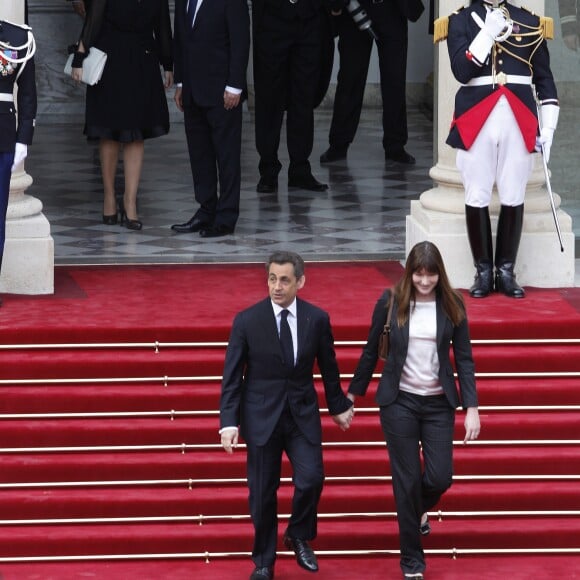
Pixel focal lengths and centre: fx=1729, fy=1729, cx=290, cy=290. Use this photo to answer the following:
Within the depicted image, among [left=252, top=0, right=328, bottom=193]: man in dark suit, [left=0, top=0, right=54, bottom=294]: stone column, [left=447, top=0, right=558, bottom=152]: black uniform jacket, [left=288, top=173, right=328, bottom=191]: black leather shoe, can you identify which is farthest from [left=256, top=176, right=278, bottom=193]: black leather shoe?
[left=447, top=0, right=558, bottom=152]: black uniform jacket

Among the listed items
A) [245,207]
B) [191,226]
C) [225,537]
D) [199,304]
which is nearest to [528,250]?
[199,304]

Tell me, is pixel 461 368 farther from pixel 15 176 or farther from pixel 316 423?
pixel 15 176

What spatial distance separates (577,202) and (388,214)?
161 centimetres

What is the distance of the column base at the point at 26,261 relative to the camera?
923 cm

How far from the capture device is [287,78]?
41.5 ft

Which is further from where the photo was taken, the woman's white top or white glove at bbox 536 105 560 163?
white glove at bbox 536 105 560 163

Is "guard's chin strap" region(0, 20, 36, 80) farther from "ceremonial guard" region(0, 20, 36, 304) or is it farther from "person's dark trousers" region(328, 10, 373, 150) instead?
"person's dark trousers" region(328, 10, 373, 150)

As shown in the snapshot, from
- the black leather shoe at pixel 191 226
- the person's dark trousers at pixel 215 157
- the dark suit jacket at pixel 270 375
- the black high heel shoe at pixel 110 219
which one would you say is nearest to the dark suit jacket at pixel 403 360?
the dark suit jacket at pixel 270 375

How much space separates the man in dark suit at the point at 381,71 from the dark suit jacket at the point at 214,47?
9.73 feet

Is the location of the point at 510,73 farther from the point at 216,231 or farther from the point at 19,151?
the point at 216,231

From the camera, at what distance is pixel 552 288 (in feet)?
30.9

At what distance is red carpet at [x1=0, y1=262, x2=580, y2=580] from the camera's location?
7.46 meters

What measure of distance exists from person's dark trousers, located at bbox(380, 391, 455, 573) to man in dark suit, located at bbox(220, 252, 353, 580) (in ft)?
0.68

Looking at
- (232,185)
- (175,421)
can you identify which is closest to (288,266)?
(175,421)
